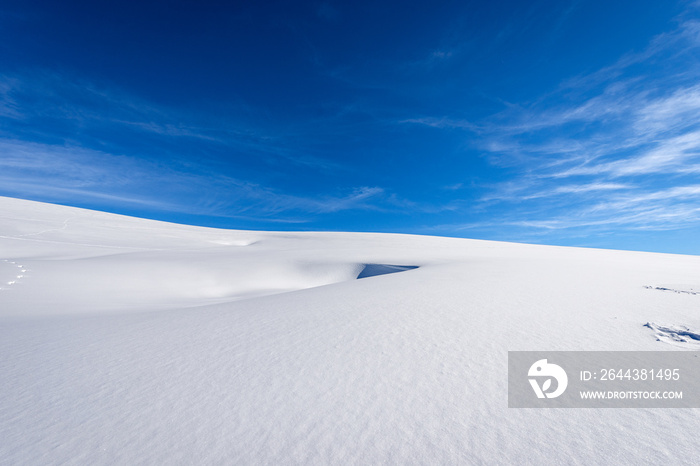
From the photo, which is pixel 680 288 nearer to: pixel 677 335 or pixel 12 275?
pixel 677 335

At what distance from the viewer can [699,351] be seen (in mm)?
2965

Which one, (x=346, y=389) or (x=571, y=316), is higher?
(x=571, y=316)

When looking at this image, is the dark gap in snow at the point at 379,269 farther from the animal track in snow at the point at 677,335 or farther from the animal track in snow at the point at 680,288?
the animal track in snow at the point at 677,335

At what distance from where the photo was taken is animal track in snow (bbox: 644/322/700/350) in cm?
318

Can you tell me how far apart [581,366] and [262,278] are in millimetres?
9932

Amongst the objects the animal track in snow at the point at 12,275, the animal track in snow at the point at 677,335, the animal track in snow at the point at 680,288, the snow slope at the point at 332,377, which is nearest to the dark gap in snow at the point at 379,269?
the snow slope at the point at 332,377

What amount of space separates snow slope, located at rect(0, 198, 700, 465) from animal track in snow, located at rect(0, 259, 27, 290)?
1357 millimetres

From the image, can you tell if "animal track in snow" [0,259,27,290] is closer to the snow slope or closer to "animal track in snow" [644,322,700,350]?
the snow slope

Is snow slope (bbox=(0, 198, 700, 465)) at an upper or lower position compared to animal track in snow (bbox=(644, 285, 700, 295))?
lower

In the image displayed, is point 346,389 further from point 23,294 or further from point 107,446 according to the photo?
point 23,294

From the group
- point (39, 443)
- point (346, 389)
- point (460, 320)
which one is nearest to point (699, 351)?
point (460, 320)

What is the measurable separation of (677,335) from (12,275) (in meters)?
14.0

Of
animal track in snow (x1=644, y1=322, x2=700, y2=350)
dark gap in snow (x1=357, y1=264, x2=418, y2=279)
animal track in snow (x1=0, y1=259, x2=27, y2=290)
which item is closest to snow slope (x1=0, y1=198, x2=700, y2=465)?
animal track in snow (x1=644, y1=322, x2=700, y2=350)

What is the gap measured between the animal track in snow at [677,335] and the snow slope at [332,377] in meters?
0.03
